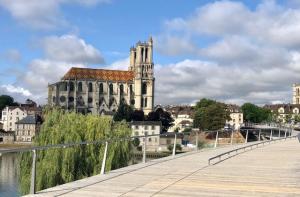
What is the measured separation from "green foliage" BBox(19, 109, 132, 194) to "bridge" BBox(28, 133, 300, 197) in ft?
32.9

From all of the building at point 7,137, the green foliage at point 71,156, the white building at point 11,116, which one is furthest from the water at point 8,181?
the white building at point 11,116

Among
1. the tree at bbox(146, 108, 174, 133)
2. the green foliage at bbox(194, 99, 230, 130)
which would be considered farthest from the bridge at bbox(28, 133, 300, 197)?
the tree at bbox(146, 108, 174, 133)

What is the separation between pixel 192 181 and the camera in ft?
35.9

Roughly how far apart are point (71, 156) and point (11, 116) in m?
164

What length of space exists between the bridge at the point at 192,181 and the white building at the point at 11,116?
173359mm

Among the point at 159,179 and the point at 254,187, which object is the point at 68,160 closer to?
the point at 159,179

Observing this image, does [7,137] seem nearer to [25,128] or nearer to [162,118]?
[25,128]

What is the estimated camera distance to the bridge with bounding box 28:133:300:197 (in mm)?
9336

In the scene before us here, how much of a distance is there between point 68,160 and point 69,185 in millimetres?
14872

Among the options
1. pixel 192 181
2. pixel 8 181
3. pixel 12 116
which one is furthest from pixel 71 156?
pixel 12 116

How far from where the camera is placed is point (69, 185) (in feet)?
32.3

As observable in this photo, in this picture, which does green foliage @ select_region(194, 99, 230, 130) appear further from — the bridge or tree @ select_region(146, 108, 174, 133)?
the bridge

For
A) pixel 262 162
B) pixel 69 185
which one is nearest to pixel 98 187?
pixel 69 185

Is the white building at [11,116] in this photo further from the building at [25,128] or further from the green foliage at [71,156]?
the green foliage at [71,156]
